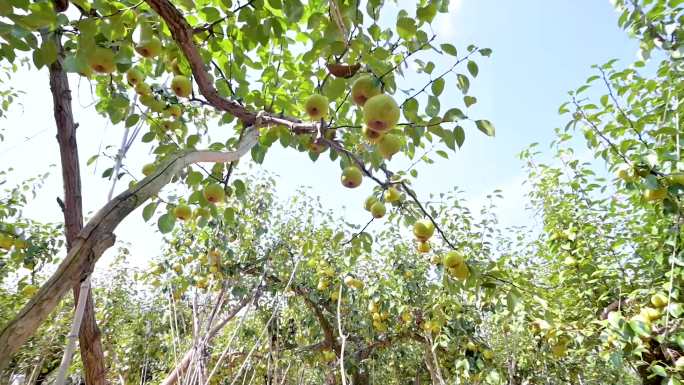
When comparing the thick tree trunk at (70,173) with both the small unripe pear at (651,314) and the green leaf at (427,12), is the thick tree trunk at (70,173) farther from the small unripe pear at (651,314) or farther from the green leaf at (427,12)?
the small unripe pear at (651,314)

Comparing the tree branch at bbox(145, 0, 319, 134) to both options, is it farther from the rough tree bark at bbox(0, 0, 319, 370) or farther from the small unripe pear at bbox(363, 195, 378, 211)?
the small unripe pear at bbox(363, 195, 378, 211)

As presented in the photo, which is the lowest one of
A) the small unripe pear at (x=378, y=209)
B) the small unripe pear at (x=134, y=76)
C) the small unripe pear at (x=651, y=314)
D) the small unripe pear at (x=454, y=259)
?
the small unripe pear at (x=454, y=259)

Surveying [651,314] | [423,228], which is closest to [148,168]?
[423,228]

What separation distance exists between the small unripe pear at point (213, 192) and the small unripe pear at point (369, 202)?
1.95ft

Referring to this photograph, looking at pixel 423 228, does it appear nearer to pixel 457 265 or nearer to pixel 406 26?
pixel 457 265

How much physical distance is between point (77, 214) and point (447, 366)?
420 cm

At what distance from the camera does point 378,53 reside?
0.90 meters

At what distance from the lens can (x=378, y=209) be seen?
4.72 ft

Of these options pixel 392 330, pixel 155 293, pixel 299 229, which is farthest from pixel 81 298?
pixel 155 293

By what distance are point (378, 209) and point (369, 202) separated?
11 centimetres

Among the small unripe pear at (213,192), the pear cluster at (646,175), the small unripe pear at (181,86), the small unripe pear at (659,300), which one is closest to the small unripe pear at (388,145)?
the small unripe pear at (213,192)

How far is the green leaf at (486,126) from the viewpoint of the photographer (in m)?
1.04

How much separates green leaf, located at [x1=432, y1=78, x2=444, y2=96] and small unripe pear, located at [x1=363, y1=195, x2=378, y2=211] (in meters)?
0.58

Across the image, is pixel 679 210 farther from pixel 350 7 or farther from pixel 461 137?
pixel 350 7
